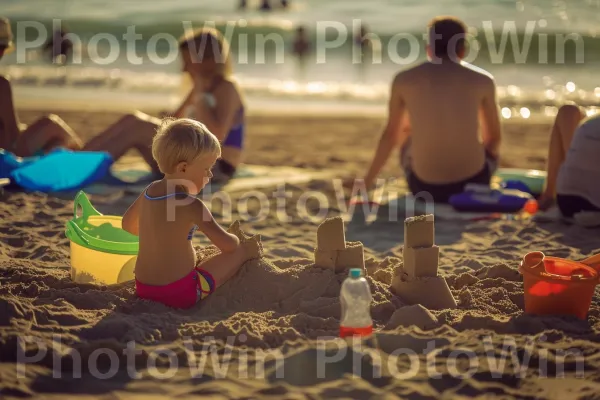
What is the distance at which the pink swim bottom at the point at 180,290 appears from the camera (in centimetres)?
337

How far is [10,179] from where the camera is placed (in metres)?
5.59

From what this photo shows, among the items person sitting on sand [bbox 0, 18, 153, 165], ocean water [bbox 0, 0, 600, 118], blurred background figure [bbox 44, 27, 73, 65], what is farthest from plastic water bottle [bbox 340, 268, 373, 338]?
blurred background figure [bbox 44, 27, 73, 65]

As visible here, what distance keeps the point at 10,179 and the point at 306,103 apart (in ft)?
24.8

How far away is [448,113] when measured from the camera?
17.8ft

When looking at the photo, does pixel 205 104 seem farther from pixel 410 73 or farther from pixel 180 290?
pixel 180 290

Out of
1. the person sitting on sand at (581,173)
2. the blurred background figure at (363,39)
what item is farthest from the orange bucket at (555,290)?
the blurred background figure at (363,39)

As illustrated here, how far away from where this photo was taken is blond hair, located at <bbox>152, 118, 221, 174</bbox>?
3223mm

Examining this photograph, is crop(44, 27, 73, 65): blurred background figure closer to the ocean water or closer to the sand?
the ocean water

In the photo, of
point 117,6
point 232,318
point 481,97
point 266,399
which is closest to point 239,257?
point 232,318

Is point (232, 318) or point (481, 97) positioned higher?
point (481, 97)

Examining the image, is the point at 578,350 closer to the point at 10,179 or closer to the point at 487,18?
the point at 10,179

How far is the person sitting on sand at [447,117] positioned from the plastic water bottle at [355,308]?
2.64 metres

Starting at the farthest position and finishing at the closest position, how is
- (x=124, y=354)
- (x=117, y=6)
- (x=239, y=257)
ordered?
(x=117, y=6) → (x=239, y=257) → (x=124, y=354)

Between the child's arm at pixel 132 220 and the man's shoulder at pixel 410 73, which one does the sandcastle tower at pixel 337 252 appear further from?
the man's shoulder at pixel 410 73
